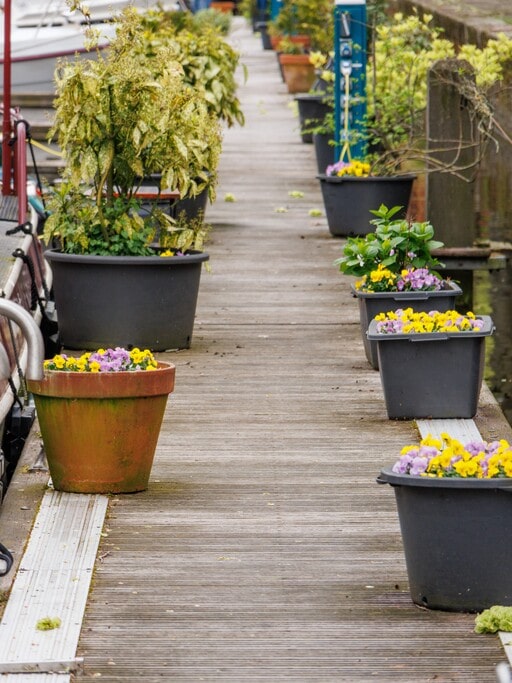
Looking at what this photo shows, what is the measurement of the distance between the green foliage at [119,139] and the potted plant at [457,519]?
16.2 ft

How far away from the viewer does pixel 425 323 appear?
8.96 metres

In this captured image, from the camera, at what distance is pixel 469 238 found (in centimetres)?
1399

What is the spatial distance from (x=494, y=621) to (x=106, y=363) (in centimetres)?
254

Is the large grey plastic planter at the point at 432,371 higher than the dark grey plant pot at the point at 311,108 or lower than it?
higher

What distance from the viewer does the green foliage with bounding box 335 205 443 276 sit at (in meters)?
10.1

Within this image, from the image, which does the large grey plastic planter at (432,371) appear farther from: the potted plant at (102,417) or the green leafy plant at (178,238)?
the green leafy plant at (178,238)

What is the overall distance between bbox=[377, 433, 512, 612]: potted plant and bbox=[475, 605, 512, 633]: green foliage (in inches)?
5.0

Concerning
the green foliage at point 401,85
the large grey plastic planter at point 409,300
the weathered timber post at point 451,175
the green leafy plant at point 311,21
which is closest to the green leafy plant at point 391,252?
the large grey plastic planter at point 409,300

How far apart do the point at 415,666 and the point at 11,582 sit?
1.78 m

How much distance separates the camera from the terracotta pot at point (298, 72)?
2909 centimetres

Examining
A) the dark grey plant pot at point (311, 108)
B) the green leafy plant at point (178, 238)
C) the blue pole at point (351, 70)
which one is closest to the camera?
the green leafy plant at point (178, 238)

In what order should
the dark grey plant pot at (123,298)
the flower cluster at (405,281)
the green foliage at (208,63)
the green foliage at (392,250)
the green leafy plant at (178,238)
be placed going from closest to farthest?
the flower cluster at (405,281)
the green foliage at (392,250)
the dark grey plant pot at (123,298)
the green leafy plant at (178,238)
the green foliage at (208,63)

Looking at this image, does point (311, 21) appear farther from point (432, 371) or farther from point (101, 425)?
point (101, 425)

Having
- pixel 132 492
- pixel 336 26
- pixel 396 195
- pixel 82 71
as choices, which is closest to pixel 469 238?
pixel 396 195
